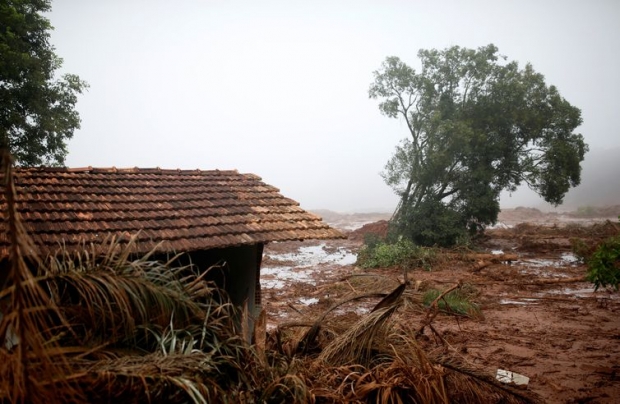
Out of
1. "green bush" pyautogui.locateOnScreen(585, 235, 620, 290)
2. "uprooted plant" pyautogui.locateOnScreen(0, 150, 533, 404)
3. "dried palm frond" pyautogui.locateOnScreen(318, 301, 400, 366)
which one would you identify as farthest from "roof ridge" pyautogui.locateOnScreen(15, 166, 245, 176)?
"green bush" pyautogui.locateOnScreen(585, 235, 620, 290)

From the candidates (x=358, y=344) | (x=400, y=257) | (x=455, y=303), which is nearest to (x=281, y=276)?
(x=400, y=257)

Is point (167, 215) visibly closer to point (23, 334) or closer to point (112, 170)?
point (112, 170)

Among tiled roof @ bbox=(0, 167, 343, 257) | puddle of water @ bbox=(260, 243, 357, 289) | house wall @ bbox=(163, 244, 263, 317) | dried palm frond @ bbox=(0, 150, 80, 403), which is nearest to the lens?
dried palm frond @ bbox=(0, 150, 80, 403)

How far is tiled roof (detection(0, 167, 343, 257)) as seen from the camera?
647cm

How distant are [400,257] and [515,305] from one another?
7867 mm

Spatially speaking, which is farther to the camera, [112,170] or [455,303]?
[455,303]

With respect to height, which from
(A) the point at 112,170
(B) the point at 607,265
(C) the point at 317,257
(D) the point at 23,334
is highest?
(A) the point at 112,170

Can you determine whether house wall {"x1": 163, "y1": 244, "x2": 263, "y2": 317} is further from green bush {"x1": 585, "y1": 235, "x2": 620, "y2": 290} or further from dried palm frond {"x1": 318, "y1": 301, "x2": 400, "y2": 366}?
green bush {"x1": 585, "y1": 235, "x2": 620, "y2": 290}

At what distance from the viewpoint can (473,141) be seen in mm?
24719

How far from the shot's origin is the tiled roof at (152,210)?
6473 millimetres

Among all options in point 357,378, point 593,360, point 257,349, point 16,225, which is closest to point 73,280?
point 16,225

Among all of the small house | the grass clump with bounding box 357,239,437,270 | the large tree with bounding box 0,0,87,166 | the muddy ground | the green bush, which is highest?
the large tree with bounding box 0,0,87,166

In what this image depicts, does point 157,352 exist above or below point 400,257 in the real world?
above

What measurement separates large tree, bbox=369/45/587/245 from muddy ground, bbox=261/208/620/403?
3667mm
